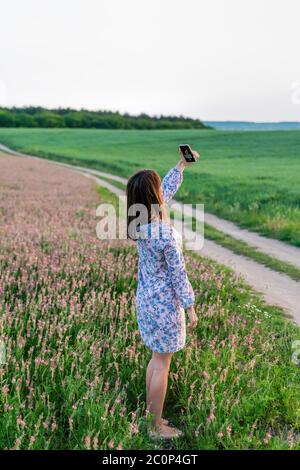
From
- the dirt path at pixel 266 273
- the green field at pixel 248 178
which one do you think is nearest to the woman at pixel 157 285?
the dirt path at pixel 266 273

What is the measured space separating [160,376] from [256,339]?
1.80 metres

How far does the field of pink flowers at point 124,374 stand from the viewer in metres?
4.16

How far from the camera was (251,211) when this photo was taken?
1798cm

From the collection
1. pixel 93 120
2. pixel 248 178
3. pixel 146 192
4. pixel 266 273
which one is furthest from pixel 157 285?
pixel 93 120

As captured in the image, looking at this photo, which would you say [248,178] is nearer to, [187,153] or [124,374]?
[187,153]

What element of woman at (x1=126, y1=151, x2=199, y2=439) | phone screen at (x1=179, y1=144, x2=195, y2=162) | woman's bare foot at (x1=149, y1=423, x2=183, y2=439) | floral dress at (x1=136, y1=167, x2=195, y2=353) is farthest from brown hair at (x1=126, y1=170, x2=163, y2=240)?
woman's bare foot at (x1=149, y1=423, x2=183, y2=439)

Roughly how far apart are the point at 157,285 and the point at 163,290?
0.06 m

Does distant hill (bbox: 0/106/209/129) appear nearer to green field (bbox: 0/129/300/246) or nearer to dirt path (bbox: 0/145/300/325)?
green field (bbox: 0/129/300/246)

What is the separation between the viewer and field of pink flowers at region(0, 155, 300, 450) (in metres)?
4.16

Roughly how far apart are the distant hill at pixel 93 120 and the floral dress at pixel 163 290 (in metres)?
125

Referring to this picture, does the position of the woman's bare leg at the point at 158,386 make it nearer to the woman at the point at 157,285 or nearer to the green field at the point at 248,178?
the woman at the point at 157,285

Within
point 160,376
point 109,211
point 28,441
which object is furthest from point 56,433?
point 109,211

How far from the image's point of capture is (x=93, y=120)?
132 meters

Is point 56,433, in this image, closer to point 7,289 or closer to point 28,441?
point 28,441
